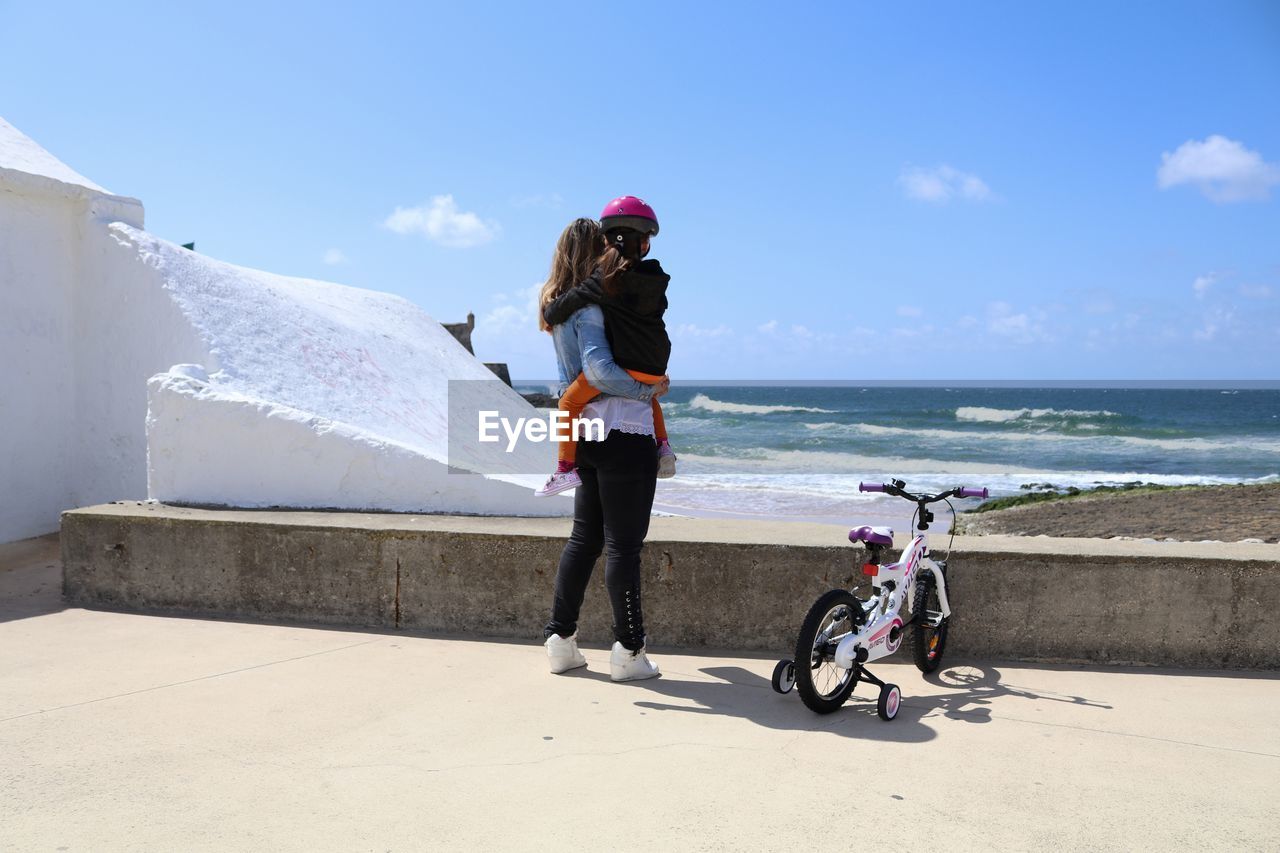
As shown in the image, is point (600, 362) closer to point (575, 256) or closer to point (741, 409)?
point (575, 256)

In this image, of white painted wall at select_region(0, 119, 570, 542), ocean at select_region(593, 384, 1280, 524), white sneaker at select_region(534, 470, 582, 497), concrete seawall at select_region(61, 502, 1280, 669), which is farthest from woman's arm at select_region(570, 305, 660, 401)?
ocean at select_region(593, 384, 1280, 524)

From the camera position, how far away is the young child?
339cm

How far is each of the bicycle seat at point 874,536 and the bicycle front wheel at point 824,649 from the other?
230 millimetres

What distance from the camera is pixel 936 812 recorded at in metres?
2.50

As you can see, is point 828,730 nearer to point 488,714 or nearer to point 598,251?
point 488,714

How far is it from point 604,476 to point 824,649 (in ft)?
3.11

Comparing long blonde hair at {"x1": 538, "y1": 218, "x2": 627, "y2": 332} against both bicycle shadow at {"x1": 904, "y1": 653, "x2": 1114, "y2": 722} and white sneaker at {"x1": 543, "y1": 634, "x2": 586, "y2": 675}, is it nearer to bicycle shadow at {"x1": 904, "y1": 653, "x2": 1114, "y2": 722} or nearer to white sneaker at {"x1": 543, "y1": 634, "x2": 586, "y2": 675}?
white sneaker at {"x1": 543, "y1": 634, "x2": 586, "y2": 675}

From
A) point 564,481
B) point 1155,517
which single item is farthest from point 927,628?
point 1155,517

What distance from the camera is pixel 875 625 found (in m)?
3.36

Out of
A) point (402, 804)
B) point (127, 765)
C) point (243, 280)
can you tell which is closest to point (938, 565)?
point (402, 804)

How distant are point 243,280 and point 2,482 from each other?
6.73ft

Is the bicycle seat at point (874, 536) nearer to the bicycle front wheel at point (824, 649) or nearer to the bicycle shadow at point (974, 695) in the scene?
the bicycle front wheel at point (824, 649)

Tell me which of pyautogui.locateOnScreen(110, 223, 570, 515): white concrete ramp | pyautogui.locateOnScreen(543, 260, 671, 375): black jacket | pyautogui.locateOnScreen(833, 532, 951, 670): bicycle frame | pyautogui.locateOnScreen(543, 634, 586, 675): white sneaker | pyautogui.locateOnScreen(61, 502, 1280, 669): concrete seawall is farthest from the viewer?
pyautogui.locateOnScreen(110, 223, 570, 515): white concrete ramp

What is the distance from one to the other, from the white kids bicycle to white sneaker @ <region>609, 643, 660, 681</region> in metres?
0.52
